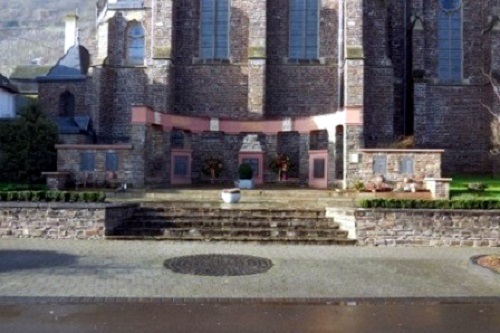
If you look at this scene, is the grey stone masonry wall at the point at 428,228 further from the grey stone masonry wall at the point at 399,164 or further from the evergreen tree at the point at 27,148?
the evergreen tree at the point at 27,148

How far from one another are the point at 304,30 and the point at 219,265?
22.2 meters

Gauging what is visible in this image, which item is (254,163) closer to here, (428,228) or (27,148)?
(27,148)

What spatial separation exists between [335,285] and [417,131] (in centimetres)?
2259

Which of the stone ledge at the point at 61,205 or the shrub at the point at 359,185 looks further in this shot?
the shrub at the point at 359,185

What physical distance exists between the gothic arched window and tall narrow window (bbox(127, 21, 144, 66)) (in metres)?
6.69

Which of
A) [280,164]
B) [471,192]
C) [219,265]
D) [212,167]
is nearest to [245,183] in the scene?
[280,164]

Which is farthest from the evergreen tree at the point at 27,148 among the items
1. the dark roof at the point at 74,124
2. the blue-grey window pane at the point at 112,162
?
the blue-grey window pane at the point at 112,162

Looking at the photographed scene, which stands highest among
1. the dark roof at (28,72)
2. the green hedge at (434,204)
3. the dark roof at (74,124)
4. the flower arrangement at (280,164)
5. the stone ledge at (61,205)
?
the dark roof at (28,72)

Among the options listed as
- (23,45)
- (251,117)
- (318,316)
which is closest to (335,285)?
(318,316)

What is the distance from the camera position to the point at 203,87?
3105cm

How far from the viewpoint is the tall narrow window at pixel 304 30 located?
31.0m

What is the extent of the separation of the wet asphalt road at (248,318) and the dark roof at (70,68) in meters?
30.4

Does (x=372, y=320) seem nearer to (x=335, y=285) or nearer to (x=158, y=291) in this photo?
(x=335, y=285)

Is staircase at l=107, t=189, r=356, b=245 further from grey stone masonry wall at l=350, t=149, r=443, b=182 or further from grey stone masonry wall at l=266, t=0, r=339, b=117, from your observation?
grey stone masonry wall at l=266, t=0, r=339, b=117
